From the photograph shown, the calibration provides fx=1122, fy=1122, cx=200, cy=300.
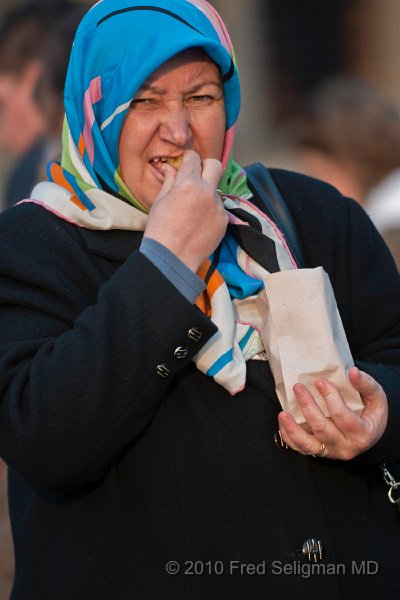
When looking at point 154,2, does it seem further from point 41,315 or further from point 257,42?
point 257,42

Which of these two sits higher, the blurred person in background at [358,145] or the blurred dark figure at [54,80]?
the blurred dark figure at [54,80]

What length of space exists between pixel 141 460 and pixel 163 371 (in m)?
0.24

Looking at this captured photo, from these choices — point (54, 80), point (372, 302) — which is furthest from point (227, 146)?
point (54, 80)

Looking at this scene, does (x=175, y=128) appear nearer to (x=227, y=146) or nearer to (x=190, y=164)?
(x=190, y=164)

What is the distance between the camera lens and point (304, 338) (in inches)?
96.9

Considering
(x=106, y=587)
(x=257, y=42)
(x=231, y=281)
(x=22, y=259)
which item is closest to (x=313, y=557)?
(x=106, y=587)

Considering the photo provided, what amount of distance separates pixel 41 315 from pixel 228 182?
65 cm

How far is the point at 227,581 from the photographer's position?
240 cm

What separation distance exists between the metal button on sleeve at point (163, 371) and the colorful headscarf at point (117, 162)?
150 mm

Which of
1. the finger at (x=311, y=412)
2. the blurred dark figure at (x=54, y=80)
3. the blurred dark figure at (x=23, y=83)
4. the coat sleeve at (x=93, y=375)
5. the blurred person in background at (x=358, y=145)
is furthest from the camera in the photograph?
the blurred person in background at (x=358, y=145)

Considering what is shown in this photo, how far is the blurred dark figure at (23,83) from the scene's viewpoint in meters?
5.09

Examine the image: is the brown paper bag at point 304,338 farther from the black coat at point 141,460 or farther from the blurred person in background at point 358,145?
the blurred person in background at point 358,145

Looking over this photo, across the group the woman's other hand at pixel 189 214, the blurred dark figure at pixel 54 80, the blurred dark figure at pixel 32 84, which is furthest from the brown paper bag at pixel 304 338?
the blurred dark figure at pixel 54 80

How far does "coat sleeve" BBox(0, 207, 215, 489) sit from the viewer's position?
89.1 inches
